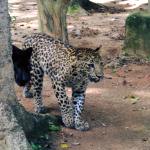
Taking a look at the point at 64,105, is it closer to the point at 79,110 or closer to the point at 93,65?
the point at 79,110

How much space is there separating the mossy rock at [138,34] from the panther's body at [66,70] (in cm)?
405

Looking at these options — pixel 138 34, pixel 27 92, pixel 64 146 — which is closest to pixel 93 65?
pixel 64 146

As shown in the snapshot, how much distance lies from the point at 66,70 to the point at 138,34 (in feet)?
15.5

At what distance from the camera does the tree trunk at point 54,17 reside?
11148 millimetres

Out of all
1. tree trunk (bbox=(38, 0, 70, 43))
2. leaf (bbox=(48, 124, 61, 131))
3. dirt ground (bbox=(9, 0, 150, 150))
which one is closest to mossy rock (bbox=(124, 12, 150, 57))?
dirt ground (bbox=(9, 0, 150, 150))

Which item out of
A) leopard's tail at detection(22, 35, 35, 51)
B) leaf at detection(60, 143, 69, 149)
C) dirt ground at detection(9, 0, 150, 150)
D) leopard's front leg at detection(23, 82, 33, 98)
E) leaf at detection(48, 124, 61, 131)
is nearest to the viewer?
leaf at detection(60, 143, 69, 149)

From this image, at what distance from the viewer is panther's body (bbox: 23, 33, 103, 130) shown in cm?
753

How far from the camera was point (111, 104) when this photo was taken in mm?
9070

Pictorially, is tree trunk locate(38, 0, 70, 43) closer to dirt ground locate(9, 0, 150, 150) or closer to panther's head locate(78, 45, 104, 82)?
dirt ground locate(9, 0, 150, 150)

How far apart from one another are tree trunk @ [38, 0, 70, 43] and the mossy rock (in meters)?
1.57

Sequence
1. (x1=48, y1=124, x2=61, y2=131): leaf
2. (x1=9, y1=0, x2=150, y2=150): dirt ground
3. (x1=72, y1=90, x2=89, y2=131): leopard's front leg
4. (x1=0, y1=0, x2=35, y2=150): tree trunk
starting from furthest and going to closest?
(x1=72, y1=90, x2=89, y2=131): leopard's front leg → (x1=48, y1=124, x2=61, y2=131): leaf → (x1=9, y1=0, x2=150, y2=150): dirt ground → (x1=0, y1=0, x2=35, y2=150): tree trunk

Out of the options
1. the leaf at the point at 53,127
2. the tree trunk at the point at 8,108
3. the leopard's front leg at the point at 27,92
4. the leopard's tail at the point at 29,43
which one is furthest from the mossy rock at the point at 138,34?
the tree trunk at the point at 8,108

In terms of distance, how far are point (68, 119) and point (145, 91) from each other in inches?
96.3

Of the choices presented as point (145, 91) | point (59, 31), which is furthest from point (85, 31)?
point (145, 91)
